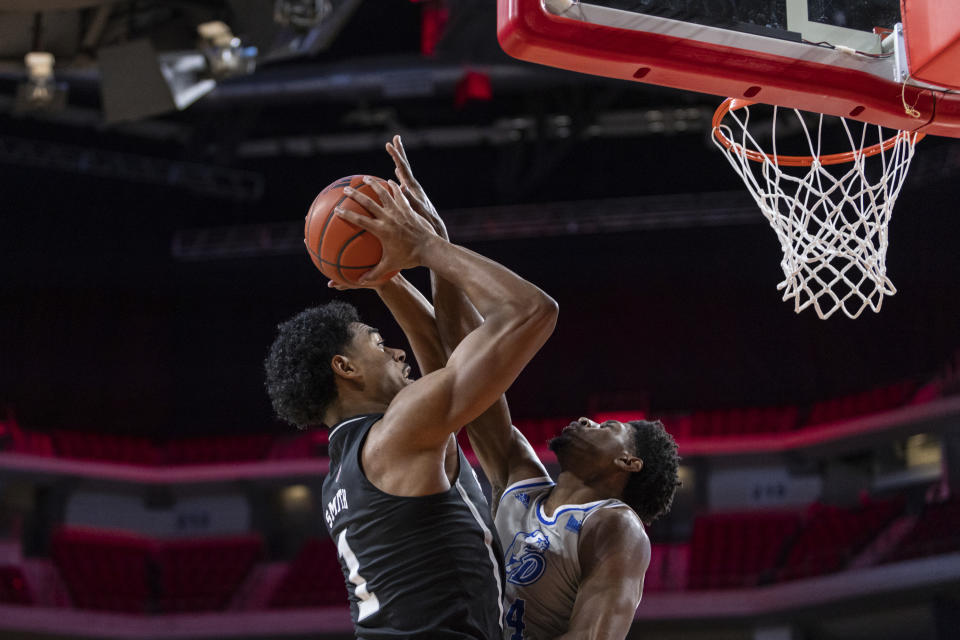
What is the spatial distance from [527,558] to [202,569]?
1011 cm

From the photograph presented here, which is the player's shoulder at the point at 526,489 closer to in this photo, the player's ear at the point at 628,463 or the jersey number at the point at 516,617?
the player's ear at the point at 628,463

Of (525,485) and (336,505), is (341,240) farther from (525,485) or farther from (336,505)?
(525,485)

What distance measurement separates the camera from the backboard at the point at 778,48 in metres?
2.53

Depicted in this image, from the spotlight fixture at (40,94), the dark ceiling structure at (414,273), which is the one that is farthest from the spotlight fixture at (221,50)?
the dark ceiling structure at (414,273)

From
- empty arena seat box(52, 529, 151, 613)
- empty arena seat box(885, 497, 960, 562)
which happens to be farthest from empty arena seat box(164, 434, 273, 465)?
empty arena seat box(885, 497, 960, 562)

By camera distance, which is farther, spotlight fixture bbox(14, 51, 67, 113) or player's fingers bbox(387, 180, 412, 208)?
spotlight fixture bbox(14, 51, 67, 113)

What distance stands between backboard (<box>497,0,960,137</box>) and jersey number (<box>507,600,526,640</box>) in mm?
1409

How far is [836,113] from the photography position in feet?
9.27

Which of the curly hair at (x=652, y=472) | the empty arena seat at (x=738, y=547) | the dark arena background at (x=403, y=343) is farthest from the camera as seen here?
the dark arena background at (x=403, y=343)

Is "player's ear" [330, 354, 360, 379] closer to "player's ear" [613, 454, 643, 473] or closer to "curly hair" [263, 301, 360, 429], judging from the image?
"curly hair" [263, 301, 360, 429]

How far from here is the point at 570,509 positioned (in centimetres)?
298

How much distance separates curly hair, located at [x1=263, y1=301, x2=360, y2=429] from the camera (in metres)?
2.52

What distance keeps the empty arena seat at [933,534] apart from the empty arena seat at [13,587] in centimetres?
858

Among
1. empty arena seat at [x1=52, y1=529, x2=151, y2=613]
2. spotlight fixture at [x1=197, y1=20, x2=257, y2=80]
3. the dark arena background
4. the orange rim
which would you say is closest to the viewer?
the orange rim
